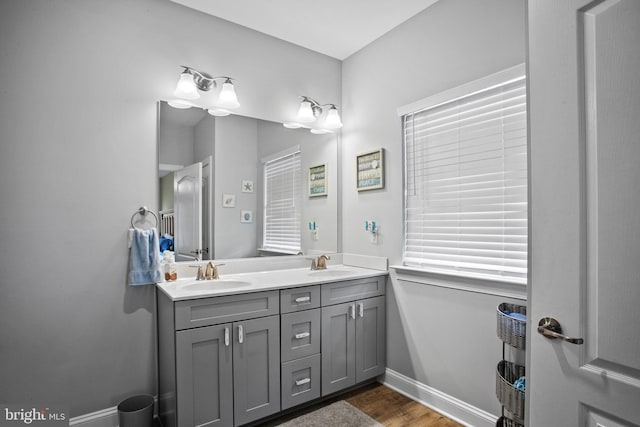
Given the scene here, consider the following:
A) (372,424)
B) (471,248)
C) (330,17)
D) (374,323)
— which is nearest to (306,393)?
(372,424)

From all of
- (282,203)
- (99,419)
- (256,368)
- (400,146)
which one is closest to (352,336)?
(256,368)

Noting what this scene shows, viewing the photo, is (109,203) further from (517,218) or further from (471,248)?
(517,218)

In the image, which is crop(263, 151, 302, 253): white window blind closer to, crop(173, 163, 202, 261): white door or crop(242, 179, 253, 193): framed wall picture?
crop(242, 179, 253, 193): framed wall picture

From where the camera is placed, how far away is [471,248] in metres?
2.14

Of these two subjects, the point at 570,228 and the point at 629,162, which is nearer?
the point at 629,162

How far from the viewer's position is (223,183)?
2533 millimetres

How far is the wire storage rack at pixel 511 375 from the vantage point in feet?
5.08

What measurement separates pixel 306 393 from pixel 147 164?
178cm

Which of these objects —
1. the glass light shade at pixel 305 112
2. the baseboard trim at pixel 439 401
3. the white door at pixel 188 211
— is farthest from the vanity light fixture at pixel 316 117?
the baseboard trim at pixel 439 401

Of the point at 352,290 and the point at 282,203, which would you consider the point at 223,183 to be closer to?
the point at 282,203

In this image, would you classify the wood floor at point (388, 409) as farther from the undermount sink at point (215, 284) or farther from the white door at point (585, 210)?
the white door at point (585, 210)

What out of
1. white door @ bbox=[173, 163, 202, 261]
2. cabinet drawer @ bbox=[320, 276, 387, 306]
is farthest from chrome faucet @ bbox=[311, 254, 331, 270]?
white door @ bbox=[173, 163, 202, 261]

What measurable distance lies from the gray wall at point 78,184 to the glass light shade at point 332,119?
118cm

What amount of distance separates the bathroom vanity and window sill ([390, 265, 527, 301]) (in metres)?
0.21
